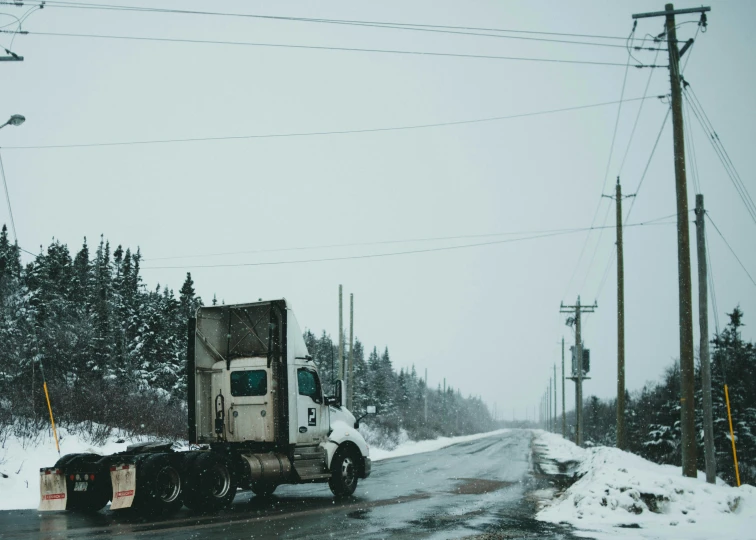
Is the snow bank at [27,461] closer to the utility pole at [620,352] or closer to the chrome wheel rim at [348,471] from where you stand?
the chrome wheel rim at [348,471]

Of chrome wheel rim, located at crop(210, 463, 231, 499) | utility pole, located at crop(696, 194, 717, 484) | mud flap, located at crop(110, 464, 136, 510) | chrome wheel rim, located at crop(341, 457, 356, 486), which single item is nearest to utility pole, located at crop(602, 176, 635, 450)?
utility pole, located at crop(696, 194, 717, 484)

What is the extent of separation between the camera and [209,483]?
1254cm

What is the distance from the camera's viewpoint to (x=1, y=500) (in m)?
13.7

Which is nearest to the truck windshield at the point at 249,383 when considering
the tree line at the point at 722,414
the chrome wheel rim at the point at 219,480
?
the chrome wheel rim at the point at 219,480

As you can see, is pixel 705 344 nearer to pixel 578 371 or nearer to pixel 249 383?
pixel 249 383

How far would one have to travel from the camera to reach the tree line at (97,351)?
21.8m

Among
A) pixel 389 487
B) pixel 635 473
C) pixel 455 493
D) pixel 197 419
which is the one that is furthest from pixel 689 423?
pixel 197 419

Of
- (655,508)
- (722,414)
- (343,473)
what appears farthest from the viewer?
(722,414)

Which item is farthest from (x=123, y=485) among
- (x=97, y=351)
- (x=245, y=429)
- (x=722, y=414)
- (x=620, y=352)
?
(x=97, y=351)

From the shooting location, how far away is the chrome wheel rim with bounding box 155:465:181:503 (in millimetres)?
11852

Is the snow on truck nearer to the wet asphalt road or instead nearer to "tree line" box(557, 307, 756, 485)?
the wet asphalt road

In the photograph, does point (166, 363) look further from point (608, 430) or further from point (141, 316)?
point (608, 430)

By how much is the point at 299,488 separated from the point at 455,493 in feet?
13.9

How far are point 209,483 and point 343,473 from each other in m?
3.40
